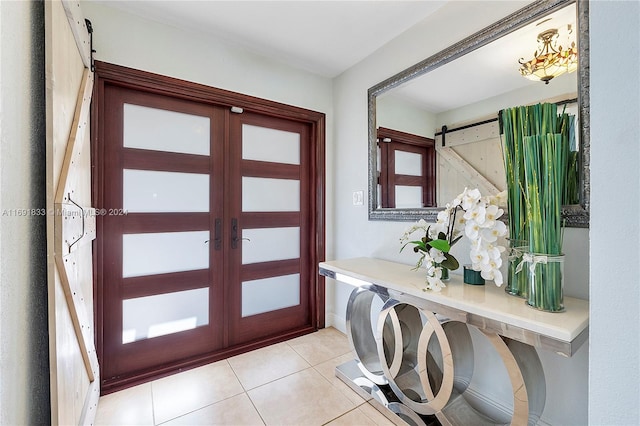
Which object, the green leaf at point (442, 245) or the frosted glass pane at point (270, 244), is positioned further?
the frosted glass pane at point (270, 244)

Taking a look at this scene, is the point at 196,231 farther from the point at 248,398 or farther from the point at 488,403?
the point at 488,403

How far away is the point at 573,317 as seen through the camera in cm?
100

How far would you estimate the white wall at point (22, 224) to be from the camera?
2.54 ft

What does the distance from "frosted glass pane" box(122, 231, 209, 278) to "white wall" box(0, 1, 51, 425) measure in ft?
3.17

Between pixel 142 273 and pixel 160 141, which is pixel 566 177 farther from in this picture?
pixel 142 273

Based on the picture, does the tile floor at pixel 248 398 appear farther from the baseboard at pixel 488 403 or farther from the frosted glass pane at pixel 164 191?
the frosted glass pane at pixel 164 191

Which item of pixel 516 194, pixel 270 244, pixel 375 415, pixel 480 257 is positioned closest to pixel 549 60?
pixel 516 194

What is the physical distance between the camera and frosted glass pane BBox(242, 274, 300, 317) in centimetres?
244

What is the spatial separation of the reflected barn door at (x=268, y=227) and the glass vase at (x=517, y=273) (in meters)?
1.82

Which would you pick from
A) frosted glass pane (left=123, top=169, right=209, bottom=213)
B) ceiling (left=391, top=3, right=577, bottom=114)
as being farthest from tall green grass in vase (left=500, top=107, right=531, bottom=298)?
frosted glass pane (left=123, top=169, right=209, bottom=213)

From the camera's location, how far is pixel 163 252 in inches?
81.1

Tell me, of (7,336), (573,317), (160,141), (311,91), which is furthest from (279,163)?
(573,317)

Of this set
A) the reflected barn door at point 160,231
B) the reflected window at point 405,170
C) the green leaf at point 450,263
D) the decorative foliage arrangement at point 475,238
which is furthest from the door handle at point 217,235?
the green leaf at point 450,263

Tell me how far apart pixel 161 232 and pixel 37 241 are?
3.54ft
